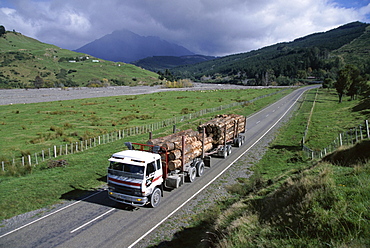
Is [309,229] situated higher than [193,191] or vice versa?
[309,229]

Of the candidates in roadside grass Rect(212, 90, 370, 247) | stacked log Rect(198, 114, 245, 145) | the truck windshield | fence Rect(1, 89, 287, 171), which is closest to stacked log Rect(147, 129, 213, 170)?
stacked log Rect(198, 114, 245, 145)

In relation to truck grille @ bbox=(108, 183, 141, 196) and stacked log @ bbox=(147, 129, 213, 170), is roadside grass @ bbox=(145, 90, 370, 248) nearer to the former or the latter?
truck grille @ bbox=(108, 183, 141, 196)

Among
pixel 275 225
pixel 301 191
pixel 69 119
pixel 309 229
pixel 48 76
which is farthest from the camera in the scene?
pixel 48 76

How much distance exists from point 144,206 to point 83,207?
365 centimetres

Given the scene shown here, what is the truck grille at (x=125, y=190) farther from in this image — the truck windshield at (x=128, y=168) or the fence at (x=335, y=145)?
the fence at (x=335, y=145)

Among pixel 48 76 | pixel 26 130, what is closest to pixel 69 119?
pixel 26 130

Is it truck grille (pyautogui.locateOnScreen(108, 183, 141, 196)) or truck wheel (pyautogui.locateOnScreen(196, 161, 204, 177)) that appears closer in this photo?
truck grille (pyautogui.locateOnScreen(108, 183, 141, 196))

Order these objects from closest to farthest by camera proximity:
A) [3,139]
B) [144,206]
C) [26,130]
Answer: [144,206] < [3,139] < [26,130]

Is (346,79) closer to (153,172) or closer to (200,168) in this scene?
(200,168)

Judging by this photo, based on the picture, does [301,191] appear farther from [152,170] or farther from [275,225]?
[152,170]

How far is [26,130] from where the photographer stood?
1688 inches

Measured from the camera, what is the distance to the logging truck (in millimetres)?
13562

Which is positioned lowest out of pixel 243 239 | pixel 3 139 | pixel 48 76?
pixel 3 139

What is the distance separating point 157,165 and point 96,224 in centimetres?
454
